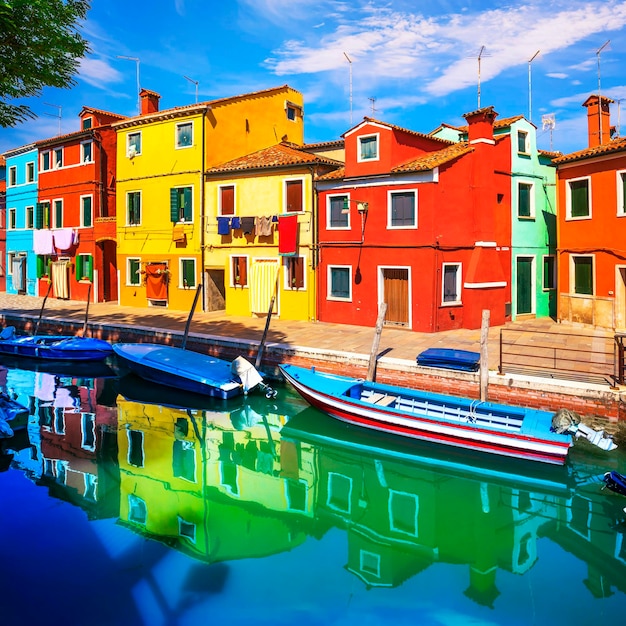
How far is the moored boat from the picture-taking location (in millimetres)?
11625

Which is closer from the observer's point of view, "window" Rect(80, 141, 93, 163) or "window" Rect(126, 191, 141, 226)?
"window" Rect(126, 191, 141, 226)

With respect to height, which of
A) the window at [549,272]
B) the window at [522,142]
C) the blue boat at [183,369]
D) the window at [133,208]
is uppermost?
the window at [522,142]

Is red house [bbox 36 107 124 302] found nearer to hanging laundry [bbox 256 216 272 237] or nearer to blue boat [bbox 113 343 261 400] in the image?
hanging laundry [bbox 256 216 272 237]

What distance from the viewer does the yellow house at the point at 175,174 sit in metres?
26.4

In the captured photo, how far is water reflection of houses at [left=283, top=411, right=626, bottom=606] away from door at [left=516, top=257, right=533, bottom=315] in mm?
12149

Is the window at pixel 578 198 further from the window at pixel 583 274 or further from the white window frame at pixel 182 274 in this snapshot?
the white window frame at pixel 182 274

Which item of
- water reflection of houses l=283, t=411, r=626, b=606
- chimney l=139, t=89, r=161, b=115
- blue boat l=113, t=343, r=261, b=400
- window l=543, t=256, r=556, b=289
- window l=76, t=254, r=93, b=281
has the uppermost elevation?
chimney l=139, t=89, r=161, b=115

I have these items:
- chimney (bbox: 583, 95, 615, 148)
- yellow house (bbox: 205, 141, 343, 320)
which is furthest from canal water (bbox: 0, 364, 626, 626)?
chimney (bbox: 583, 95, 615, 148)

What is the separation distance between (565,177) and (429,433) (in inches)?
541

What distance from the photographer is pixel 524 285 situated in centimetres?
2330

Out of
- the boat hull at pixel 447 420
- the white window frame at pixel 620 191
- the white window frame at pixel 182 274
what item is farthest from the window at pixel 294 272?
the white window frame at pixel 620 191

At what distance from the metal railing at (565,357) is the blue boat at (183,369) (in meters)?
7.88

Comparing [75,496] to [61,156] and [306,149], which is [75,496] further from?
[61,156]

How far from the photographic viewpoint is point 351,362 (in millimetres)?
16438
